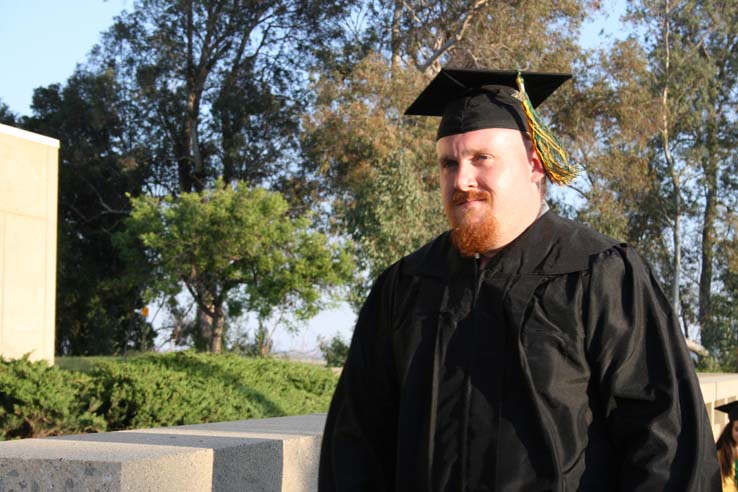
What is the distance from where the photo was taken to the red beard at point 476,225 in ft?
8.56

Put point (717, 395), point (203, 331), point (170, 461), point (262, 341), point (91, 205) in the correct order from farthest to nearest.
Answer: point (91, 205) < point (203, 331) < point (262, 341) < point (717, 395) < point (170, 461)

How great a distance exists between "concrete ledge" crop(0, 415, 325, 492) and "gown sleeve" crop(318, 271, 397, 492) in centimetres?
57

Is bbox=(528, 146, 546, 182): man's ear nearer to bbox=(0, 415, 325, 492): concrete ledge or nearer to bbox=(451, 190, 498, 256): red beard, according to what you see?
bbox=(451, 190, 498, 256): red beard

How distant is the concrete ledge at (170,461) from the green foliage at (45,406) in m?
3.06

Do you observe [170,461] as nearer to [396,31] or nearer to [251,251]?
[251,251]

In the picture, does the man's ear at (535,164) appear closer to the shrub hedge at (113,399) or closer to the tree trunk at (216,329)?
the shrub hedge at (113,399)

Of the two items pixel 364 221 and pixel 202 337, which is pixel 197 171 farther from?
pixel 364 221

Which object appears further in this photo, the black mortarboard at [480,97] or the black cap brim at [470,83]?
the black cap brim at [470,83]

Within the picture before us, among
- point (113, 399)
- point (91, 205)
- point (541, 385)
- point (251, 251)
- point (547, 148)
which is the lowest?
point (113, 399)

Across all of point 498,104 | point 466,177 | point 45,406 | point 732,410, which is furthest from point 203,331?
point 466,177

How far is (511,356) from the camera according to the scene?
246cm

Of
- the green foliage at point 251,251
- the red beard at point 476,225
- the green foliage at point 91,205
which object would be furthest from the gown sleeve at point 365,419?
the green foliage at point 91,205

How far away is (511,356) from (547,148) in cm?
65

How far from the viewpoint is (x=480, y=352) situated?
98.6 inches
